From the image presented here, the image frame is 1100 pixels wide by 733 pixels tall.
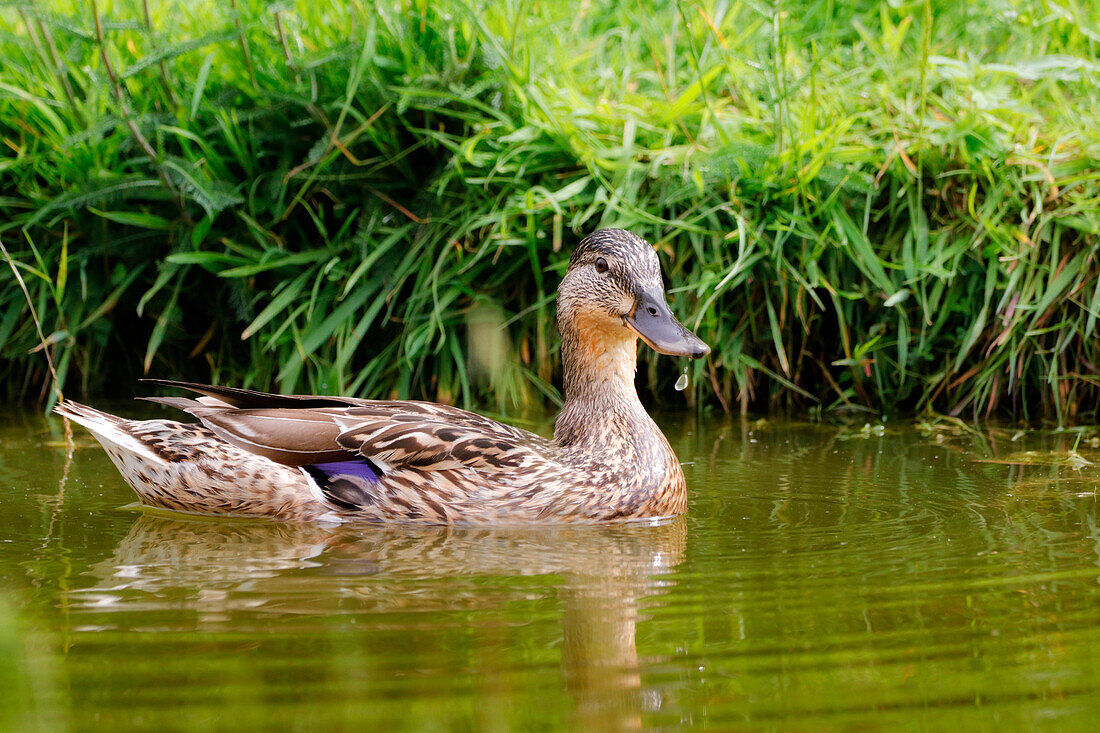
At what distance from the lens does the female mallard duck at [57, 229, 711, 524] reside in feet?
12.9

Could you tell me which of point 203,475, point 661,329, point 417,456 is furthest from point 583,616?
point 203,475

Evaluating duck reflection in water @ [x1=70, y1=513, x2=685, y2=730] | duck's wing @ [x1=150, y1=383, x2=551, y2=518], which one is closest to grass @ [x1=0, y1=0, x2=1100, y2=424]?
duck's wing @ [x1=150, y1=383, x2=551, y2=518]

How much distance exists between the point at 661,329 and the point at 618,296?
251 millimetres

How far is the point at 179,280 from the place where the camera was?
5676 mm

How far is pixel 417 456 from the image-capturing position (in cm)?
399

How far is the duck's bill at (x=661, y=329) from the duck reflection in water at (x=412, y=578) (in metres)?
0.56

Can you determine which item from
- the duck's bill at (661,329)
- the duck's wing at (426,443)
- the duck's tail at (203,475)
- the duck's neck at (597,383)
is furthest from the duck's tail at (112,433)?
the duck's bill at (661,329)

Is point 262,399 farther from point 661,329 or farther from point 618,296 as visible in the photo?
point 661,329

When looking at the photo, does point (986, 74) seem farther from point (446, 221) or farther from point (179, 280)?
point (179, 280)

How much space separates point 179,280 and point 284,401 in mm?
1767

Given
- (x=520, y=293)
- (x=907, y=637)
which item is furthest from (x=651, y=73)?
(x=907, y=637)

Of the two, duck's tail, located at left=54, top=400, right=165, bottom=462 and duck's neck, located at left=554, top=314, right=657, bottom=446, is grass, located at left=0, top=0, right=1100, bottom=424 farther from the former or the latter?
duck's tail, located at left=54, top=400, right=165, bottom=462

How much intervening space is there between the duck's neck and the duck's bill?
0.19 metres

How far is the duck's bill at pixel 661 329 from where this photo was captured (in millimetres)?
3902
